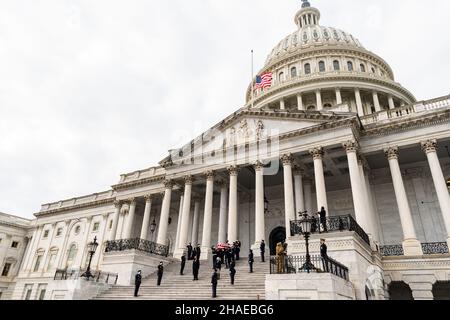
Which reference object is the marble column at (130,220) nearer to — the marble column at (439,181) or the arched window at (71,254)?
the arched window at (71,254)

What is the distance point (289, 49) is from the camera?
180 ft

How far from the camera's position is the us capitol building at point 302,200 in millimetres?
18266

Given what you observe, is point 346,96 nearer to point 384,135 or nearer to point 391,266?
point 384,135

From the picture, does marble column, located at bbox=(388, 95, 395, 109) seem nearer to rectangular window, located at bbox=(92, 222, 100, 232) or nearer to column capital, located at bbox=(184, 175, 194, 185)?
column capital, located at bbox=(184, 175, 194, 185)

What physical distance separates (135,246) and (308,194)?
1574cm

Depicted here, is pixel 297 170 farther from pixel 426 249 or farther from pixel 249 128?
pixel 426 249

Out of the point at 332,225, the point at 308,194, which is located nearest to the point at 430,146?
the point at 308,194

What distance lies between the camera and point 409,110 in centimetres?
2595

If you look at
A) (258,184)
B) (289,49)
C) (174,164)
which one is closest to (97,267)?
(174,164)

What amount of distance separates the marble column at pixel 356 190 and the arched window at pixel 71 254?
40.6m

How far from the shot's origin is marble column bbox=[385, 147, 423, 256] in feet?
69.3

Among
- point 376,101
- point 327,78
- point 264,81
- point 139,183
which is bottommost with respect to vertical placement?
point 139,183

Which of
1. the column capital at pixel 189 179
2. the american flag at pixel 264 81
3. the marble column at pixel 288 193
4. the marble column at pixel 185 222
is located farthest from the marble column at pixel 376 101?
the marble column at pixel 185 222
